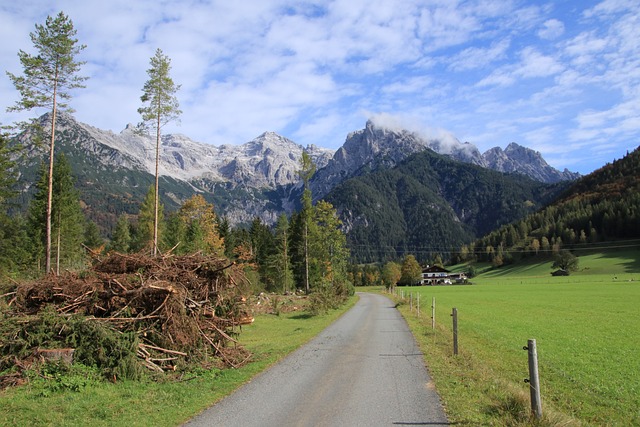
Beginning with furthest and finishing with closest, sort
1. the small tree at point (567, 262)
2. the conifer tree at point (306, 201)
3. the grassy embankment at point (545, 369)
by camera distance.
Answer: the small tree at point (567, 262)
the conifer tree at point (306, 201)
the grassy embankment at point (545, 369)

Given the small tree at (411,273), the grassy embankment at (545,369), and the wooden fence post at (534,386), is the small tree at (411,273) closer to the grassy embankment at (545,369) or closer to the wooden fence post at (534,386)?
the grassy embankment at (545,369)

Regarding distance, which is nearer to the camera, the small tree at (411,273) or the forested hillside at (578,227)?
the forested hillside at (578,227)

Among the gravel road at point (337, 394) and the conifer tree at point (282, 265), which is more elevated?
the conifer tree at point (282, 265)

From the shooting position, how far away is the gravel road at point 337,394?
26.5 feet

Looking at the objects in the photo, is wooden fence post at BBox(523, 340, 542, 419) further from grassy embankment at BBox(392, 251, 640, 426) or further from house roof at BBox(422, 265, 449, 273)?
house roof at BBox(422, 265, 449, 273)

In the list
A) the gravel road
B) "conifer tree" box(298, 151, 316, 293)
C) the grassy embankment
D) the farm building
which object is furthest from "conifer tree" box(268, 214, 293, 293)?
the farm building

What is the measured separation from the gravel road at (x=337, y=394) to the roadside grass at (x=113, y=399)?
1.94 feet

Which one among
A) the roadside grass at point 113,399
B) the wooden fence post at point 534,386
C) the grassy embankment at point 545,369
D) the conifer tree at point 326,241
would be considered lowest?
the grassy embankment at point 545,369

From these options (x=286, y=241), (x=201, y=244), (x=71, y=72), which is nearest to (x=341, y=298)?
(x=201, y=244)

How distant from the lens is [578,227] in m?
160

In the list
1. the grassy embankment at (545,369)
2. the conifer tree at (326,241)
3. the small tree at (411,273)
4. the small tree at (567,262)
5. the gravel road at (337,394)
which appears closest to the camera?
the gravel road at (337,394)

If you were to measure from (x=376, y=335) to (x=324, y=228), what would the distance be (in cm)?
4368

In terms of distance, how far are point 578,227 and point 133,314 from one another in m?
181

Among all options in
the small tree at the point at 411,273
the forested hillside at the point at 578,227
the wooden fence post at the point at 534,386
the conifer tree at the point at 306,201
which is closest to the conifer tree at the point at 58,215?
the conifer tree at the point at 306,201
